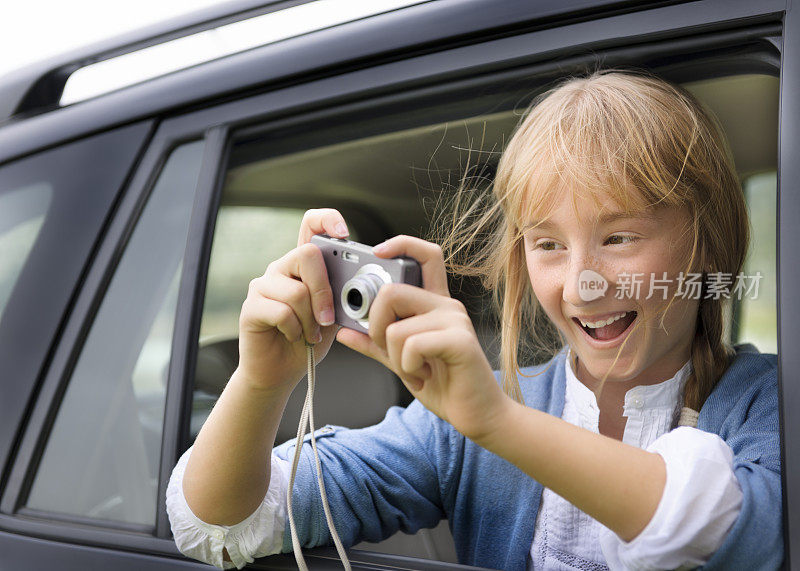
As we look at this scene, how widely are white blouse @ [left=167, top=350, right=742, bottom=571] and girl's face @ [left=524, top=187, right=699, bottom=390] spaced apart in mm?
101

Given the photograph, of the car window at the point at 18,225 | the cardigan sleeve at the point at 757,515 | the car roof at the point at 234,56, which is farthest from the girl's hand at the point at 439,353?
the car window at the point at 18,225

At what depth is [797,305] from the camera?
2.57ft

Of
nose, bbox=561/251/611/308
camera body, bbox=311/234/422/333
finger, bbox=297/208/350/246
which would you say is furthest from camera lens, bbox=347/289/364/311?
nose, bbox=561/251/611/308

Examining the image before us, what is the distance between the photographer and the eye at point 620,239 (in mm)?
995

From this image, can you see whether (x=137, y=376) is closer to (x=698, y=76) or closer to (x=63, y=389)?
(x=63, y=389)

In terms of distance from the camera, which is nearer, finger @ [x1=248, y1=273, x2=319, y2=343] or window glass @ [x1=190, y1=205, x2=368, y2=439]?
finger @ [x1=248, y1=273, x2=319, y2=343]

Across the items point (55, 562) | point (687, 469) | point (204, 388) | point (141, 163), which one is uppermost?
point (141, 163)

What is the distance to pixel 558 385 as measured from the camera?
50.7 inches

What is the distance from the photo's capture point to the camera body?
2.54ft

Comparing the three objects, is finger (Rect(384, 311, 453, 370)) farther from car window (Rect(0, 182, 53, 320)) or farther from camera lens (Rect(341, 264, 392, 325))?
car window (Rect(0, 182, 53, 320))

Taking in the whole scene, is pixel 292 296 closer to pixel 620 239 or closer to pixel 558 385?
pixel 620 239

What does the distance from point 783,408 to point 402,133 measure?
2.07ft

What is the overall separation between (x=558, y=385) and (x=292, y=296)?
60 cm

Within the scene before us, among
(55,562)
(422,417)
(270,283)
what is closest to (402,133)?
(270,283)
